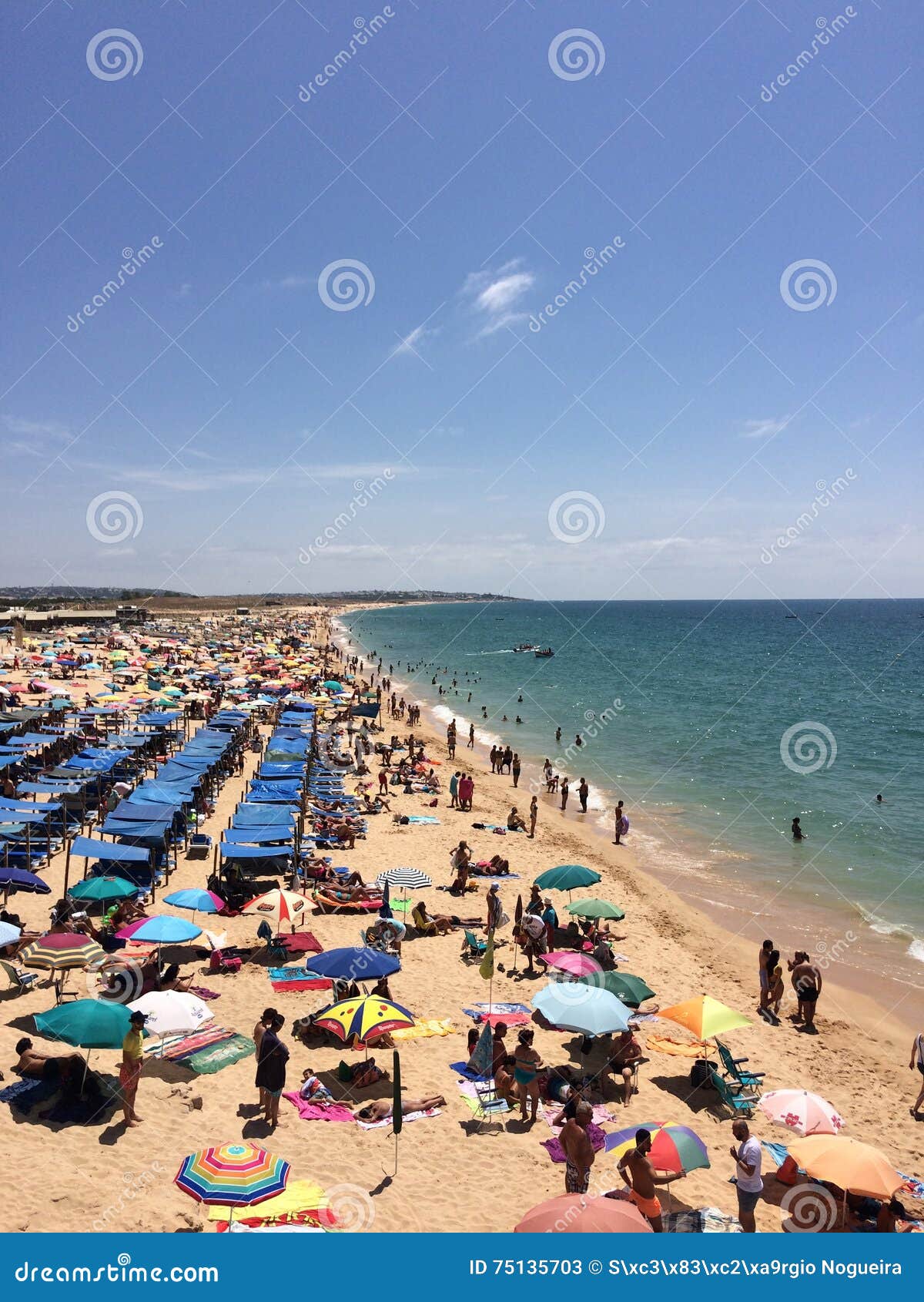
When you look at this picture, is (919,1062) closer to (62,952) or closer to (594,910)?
(594,910)

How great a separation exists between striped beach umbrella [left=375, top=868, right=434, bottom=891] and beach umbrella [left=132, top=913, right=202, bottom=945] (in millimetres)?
4744

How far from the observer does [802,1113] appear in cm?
835

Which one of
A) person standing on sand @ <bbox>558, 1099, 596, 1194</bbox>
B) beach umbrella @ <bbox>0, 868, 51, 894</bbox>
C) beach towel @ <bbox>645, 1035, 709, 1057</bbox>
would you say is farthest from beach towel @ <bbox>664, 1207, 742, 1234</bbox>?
beach umbrella @ <bbox>0, 868, 51, 894</bbox>

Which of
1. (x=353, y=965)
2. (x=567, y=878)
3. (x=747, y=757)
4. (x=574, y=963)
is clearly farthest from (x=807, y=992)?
(x=747, y=757)

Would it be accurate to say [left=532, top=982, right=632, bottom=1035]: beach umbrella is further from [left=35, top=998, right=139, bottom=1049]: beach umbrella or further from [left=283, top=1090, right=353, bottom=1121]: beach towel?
[left=35, top=998, right=139, bottom=1049]: beach umbrella

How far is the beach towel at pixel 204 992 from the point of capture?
36.3 feet

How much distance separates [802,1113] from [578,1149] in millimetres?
2858

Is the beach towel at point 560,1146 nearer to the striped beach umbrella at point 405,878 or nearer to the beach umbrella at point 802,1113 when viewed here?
the beach umbrella at point 802,1113

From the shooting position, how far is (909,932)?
660 inches

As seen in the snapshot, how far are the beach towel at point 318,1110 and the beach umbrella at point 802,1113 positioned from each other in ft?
14.9

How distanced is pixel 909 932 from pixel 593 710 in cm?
3586

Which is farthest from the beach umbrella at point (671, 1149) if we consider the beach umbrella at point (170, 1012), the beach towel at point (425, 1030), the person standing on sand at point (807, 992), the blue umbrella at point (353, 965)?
the person standing on sand at point (807, 992)

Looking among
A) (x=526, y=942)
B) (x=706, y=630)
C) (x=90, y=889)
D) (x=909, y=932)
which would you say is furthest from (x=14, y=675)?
(x=706, y=630)
